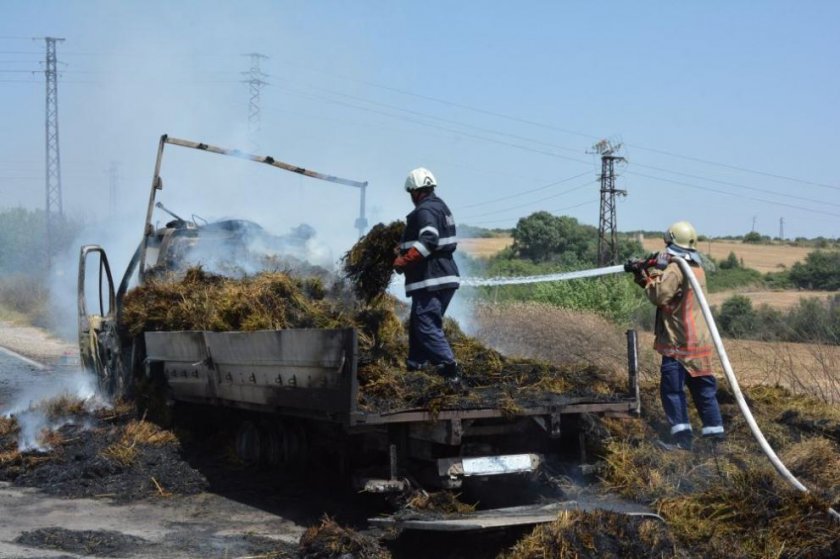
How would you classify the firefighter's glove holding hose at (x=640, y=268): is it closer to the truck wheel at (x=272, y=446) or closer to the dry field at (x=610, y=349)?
the dry field at (x=610, y=349)

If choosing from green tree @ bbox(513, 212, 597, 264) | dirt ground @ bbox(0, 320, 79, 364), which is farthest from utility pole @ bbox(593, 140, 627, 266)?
dirt ground @ bbox(0, 320, 79, 364)

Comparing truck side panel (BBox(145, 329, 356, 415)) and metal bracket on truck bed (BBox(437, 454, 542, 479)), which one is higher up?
truck side panel (BBox(145, 329, 356, 415))

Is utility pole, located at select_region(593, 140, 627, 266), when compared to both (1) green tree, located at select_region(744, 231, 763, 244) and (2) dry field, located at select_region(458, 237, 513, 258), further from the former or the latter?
(1) green tree, located at select_region(744, 231, 763, 244)

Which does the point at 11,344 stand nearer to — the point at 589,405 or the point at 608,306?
the point at 608,306

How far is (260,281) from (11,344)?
16608 millimetres

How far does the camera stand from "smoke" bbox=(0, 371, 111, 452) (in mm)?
9375

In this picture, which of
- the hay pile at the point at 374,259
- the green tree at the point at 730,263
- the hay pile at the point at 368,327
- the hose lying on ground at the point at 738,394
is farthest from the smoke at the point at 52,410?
the green tree at the point at 730,263

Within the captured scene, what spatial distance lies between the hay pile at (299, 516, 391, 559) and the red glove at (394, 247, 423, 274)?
6.75ft

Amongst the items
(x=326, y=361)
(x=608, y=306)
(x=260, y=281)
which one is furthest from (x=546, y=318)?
(x=326, y=361)

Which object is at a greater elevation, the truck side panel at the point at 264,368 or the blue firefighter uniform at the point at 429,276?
the blue firefighter uniform at the point at 429,276

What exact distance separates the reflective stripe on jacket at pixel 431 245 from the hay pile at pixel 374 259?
80 cm

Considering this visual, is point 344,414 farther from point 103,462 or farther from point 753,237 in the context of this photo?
point 753,237

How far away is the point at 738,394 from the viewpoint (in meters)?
6.57

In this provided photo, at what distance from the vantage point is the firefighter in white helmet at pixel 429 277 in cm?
709
